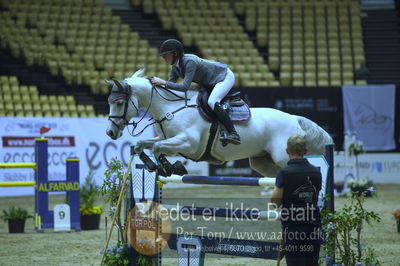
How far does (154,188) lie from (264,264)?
5.03ft

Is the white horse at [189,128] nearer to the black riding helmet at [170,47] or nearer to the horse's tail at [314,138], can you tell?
the horse's tail at [314,138]

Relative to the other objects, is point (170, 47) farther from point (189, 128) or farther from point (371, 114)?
point (371, 114)

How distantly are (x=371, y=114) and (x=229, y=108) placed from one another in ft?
37.0

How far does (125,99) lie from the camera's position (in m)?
6.18

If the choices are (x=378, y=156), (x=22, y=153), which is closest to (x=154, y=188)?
(x=22, y=153)

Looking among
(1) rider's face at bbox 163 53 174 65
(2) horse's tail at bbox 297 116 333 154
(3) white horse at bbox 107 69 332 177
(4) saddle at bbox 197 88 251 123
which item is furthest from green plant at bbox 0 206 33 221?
(2) horse's tail at bbox 297 116 333 154

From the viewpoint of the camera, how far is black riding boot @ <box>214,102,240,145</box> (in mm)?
6090

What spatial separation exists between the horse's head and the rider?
1.04ft

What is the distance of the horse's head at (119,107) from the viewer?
6.15 metres

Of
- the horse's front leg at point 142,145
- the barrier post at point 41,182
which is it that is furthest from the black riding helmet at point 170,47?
the barrier post at point 41,182

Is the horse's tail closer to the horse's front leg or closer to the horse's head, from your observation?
the horse's front leg

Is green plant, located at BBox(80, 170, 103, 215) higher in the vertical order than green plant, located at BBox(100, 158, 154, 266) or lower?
higher

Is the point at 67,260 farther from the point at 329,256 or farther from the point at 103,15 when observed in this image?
the point at 103,15

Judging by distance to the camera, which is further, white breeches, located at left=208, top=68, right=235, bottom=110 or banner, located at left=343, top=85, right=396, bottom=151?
banner, located at left=343, top=85, right=396, bottom=151
